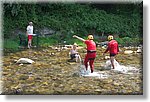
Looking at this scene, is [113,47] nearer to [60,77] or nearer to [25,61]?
[60,77]

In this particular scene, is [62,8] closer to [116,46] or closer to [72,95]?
[116,46]

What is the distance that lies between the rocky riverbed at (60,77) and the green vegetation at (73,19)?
122 millimetres

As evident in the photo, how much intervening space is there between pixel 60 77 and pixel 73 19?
463 mm

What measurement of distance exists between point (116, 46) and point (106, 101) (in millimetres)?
428

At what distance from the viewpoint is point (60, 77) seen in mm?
2277

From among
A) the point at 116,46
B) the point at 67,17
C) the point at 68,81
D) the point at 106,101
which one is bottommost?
the point at 106,101

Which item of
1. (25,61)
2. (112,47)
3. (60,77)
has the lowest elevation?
(60,77)

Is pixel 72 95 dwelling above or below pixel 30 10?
below

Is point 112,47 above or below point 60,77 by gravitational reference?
above

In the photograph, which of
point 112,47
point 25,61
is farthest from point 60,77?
point 112,47

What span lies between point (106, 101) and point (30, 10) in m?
0.90

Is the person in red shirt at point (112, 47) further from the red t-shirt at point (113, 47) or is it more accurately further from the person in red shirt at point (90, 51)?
the person in red shirt at point (90, 51)

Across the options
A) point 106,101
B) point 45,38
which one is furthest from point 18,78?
point 106,101

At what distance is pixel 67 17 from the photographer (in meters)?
2.36
